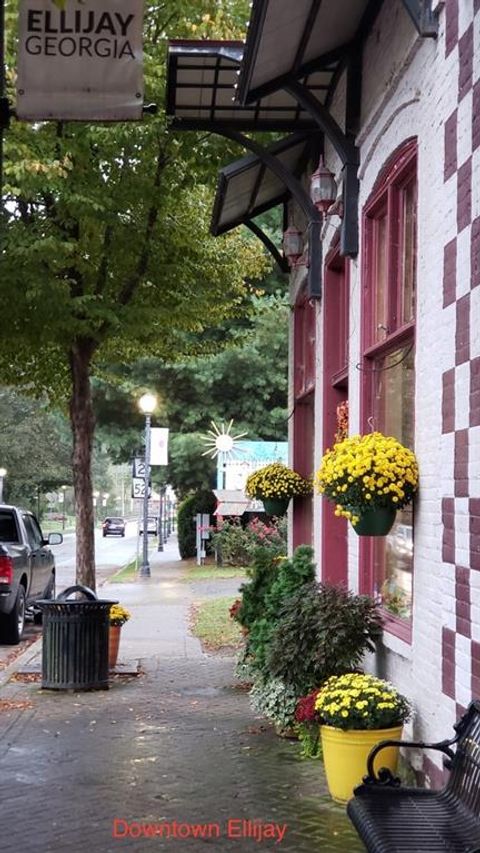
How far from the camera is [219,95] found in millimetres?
8883

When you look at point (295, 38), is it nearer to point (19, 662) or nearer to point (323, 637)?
point (323, 637)

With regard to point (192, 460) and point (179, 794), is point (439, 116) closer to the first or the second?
point (179, 794)

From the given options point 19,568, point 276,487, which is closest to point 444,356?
point 276,487

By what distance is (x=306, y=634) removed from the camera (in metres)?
6.91

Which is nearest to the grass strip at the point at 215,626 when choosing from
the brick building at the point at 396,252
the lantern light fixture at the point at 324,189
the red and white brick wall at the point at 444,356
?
the brick building at the point at 396,252

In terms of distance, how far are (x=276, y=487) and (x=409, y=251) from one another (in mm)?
4426

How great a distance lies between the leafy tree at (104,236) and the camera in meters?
10.5

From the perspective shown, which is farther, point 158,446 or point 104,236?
point 158,446

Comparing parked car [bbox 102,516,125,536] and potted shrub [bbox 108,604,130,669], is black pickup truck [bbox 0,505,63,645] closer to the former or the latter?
potted shrub [bbox 108,604,130,669]

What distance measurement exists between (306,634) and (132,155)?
→ 6448mm

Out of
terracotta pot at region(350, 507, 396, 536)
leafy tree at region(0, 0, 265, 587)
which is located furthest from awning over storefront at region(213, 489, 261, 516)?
terracotta pot at region(350, 507, 396, 536)

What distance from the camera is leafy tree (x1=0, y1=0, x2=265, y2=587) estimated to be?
10539 mm

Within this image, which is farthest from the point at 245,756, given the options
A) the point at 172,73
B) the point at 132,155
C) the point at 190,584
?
the point at 190,584

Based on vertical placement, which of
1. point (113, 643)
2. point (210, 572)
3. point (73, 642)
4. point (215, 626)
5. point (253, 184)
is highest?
point (253, 184)
